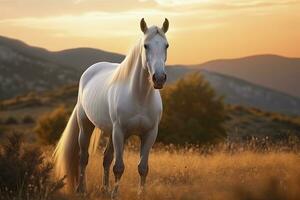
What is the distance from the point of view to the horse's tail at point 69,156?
1001 centimetres

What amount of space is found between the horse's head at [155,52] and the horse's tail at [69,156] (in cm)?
298

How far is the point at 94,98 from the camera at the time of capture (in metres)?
9.34

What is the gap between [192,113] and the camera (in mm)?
25828

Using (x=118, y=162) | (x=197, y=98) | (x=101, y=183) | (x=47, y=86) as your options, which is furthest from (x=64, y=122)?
(x=47, y=86)

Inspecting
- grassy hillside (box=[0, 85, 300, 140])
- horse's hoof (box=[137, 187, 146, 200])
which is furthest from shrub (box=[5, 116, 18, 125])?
horse's hoof (box=[137, 187, 146, 200])

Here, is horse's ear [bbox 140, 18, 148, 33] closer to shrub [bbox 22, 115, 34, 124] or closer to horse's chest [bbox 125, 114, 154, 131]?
horse's chest [bbox 125, 114, 154, 131]

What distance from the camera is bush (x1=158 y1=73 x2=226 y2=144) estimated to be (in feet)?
80.8

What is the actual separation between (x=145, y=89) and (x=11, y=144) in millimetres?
2114

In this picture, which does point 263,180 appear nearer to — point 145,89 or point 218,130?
point 145,89

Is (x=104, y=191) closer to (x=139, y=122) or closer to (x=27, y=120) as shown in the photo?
(x=139, y=122)

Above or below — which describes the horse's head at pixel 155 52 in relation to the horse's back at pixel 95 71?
above

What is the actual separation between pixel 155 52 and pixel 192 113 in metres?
18.5

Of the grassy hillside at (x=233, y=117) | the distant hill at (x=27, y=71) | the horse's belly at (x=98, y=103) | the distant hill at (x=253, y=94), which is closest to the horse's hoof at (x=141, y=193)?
the horse's belly at (x=98, y=103)

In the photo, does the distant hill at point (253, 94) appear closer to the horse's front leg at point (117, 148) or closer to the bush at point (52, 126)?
the bush at point (52, 126)
